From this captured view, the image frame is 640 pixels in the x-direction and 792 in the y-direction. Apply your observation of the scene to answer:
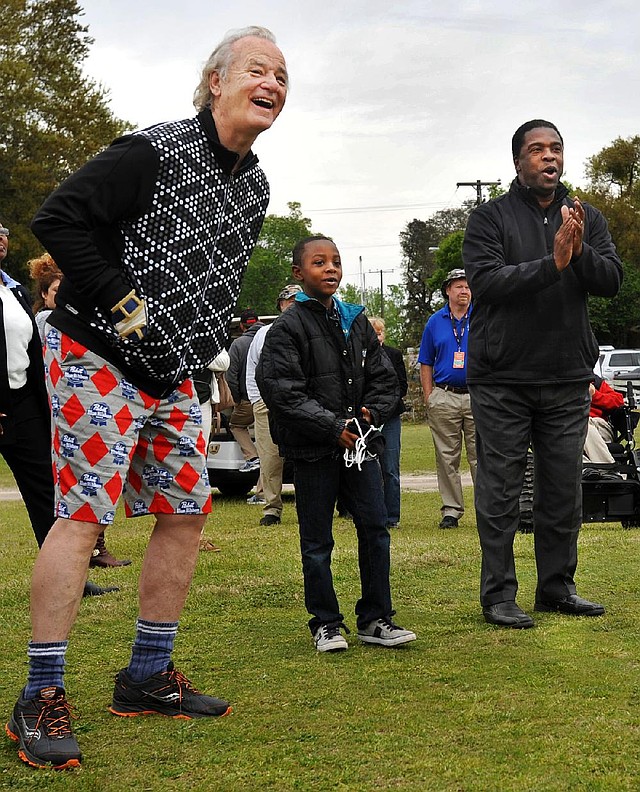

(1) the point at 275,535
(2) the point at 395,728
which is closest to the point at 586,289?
(2) the point at 395,728

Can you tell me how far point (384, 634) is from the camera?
5.21 meters

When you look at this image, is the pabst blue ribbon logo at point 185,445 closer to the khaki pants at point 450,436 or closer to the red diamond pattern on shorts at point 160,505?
the red diamond pattern on shorts at point 160,505

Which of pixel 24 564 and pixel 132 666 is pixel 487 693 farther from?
pixel 24 564

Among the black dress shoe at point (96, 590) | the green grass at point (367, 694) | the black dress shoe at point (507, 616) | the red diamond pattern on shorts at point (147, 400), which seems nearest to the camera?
the green grass at point (367, 694)

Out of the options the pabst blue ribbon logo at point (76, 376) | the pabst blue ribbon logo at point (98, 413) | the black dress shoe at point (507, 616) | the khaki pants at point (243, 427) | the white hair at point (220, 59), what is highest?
the white hair at point (220, 59)

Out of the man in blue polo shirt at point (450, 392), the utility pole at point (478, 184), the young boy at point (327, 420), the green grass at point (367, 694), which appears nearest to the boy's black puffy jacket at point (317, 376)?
the young boy at point (327, 420)

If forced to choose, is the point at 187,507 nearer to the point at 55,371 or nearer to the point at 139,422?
the point at 139,422

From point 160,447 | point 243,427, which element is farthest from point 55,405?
point 243,427

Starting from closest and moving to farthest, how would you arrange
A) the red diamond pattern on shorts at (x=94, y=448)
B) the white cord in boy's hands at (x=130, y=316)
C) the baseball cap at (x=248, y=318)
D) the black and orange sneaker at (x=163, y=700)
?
the white cord in boy's hands at (x=130, y=316) → the red diamond pattern on shorts at (x=94, y=448) → the black and orange sneaker at (x=163, y=700) → the baseball cap at (x=248, y=318)

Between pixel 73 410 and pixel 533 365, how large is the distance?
2.65m

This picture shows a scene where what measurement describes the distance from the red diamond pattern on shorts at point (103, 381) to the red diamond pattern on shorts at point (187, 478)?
1.44ft

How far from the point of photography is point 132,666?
13.9ft

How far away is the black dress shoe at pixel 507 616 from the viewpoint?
5516mm

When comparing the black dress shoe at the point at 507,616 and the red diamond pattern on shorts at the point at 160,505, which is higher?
the red diamond pattern on shorts at the point at 160,505
